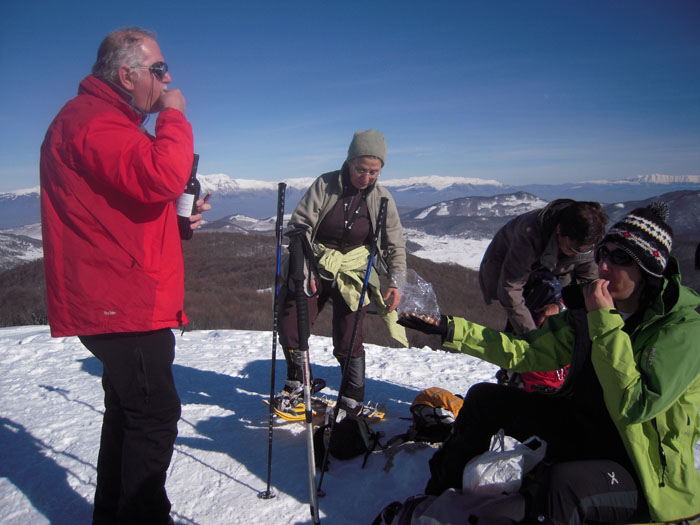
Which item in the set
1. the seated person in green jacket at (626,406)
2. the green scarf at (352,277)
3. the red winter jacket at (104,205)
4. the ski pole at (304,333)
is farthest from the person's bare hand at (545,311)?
the red winter jacket at (104,205)

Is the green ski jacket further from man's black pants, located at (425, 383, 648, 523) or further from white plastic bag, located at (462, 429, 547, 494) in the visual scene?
white plastic bag, located at (462, 429, 547, 494)

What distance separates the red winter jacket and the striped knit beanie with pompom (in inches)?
85.7

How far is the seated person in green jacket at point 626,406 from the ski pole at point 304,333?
768 mm

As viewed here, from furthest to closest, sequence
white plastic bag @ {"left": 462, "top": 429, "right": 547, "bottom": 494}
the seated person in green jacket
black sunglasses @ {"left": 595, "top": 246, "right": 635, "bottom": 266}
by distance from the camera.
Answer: white plastic bag @ {"left": 462, "top": 429, "right": 547, "bottom": 494} → black sunglasses @ {"left": 595, "top": 246, "right": 635, "bottom": 266} → the seated person in green jacket

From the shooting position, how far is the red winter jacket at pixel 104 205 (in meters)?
1.93

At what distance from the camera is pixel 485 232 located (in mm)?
67625

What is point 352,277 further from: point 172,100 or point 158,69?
point 158,69

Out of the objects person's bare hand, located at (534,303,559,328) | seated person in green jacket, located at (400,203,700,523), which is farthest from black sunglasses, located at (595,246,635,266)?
person's bare hand, located at (534,303,559,328)

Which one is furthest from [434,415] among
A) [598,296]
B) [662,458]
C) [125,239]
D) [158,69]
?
[158,69]

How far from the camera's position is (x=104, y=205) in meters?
2.02

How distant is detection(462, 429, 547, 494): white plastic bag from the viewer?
94.1 inches

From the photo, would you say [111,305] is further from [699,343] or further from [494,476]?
[699,343]

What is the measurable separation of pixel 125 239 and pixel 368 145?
218 cm

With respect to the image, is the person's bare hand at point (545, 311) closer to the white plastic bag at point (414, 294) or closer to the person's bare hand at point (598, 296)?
the white plastic bag at point (414, 294)
